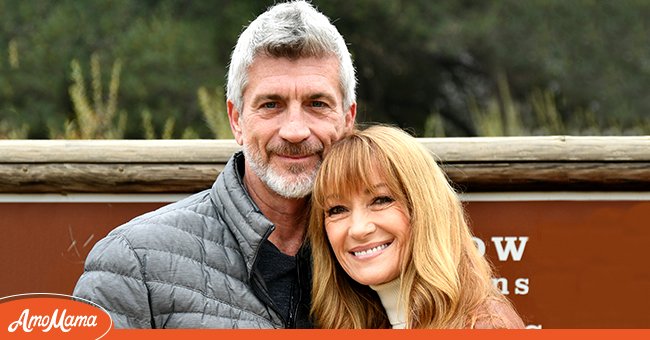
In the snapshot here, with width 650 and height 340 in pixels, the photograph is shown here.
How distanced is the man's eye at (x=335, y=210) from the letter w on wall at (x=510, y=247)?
0.67 metres

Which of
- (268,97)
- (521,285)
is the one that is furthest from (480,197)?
(268,97)

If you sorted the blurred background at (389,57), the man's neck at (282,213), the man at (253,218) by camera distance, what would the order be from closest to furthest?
1. the man at (253,218)
2. the man's neck at (282,213)
3. the blurred background at (389,57)

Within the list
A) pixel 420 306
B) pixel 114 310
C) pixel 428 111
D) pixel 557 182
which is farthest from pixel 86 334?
pixel 428 111

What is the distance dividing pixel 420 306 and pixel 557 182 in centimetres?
78

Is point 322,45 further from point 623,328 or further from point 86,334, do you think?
point 623,328

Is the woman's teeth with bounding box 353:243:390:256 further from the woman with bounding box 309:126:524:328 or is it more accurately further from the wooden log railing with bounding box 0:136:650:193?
the wooden log railing with bounding box 0:136:650:193

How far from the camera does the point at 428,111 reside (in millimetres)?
14852

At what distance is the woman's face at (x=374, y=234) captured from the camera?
116 inches

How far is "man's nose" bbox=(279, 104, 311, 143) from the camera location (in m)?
3.11

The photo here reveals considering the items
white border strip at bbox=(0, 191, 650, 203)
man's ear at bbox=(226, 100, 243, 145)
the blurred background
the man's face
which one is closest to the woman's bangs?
the man's face

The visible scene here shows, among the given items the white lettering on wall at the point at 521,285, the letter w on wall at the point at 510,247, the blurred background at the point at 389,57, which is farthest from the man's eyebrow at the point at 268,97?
the blurred background at the point at 389,57

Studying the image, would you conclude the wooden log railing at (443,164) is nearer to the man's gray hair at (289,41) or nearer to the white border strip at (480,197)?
the white border strip at (480,197)

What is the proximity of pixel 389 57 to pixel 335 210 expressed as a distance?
11801 mm

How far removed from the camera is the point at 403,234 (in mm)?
2980
